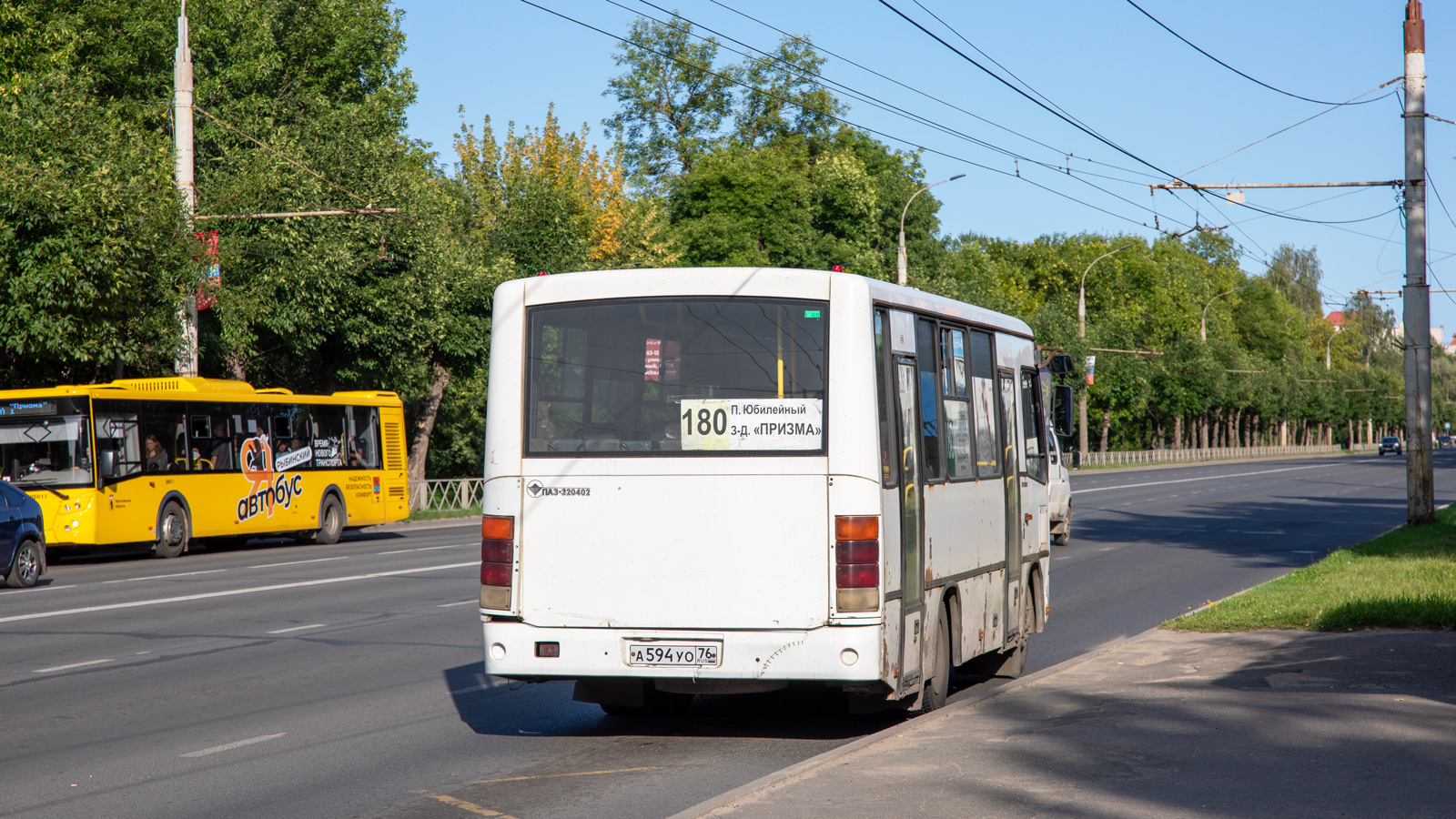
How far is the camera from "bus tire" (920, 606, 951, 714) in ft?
28.4

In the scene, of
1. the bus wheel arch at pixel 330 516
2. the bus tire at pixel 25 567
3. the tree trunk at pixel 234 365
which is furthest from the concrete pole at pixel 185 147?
the bus tire at pixel 25 567

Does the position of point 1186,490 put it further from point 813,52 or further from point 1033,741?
point 1033,741

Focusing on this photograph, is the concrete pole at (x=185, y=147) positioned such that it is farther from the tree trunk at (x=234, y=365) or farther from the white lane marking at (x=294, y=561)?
the tree trunk at (x=234, y=365)

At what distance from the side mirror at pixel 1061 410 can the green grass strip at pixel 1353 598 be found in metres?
1.98

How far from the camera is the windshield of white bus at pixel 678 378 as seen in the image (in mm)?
7820

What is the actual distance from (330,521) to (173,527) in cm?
515

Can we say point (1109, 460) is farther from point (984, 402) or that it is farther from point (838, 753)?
point (838, 753)

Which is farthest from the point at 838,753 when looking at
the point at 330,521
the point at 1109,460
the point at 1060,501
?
the point at 1109,460

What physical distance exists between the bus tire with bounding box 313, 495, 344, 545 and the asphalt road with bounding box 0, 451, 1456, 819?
901 cm

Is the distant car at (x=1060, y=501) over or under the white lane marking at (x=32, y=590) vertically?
over

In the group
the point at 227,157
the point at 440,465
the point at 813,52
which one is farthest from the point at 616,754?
the point at 813,52

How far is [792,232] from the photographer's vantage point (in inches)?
2352

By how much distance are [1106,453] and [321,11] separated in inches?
2095

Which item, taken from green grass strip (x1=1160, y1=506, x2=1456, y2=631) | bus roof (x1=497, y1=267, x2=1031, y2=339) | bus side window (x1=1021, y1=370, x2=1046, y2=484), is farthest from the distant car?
bus roof (x1=497, y1=267, x2=1031, y2=339)
